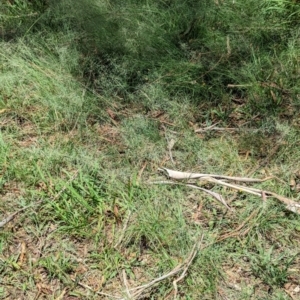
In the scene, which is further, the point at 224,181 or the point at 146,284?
the point at 224,181

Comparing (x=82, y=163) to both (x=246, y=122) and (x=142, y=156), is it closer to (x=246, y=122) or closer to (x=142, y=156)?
(x=142, y=156)

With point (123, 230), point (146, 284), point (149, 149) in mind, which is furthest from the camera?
point (149, 149)

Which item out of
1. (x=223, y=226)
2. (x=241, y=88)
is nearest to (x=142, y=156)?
(x=223, y=226)

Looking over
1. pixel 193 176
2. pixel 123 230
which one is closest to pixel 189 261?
pixel 123 230

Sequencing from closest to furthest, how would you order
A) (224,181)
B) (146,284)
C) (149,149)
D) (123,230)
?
1. (146,284)
2. (123,230)
3. (224,181)
4. (149,149)

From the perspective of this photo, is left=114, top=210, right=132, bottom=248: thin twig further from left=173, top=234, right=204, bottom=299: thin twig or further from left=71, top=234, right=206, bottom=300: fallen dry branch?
left=173, top=234, right=204, bottom=299: thin twig

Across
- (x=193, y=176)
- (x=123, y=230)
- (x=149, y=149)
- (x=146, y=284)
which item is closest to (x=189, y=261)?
(x=146, y=284)

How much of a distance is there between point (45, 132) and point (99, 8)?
96 centimetres

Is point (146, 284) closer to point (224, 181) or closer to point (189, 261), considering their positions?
point (189, 261)

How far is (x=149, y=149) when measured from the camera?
2428mm

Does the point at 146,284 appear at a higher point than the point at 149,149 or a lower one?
lower

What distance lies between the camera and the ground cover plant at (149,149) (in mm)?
2031

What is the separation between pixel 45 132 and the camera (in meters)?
2.57

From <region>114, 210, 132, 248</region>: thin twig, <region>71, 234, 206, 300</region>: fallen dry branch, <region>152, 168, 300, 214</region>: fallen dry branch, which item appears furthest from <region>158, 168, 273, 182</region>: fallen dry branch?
<region>71, 234, 206, 300</region>: fallen dry branch
